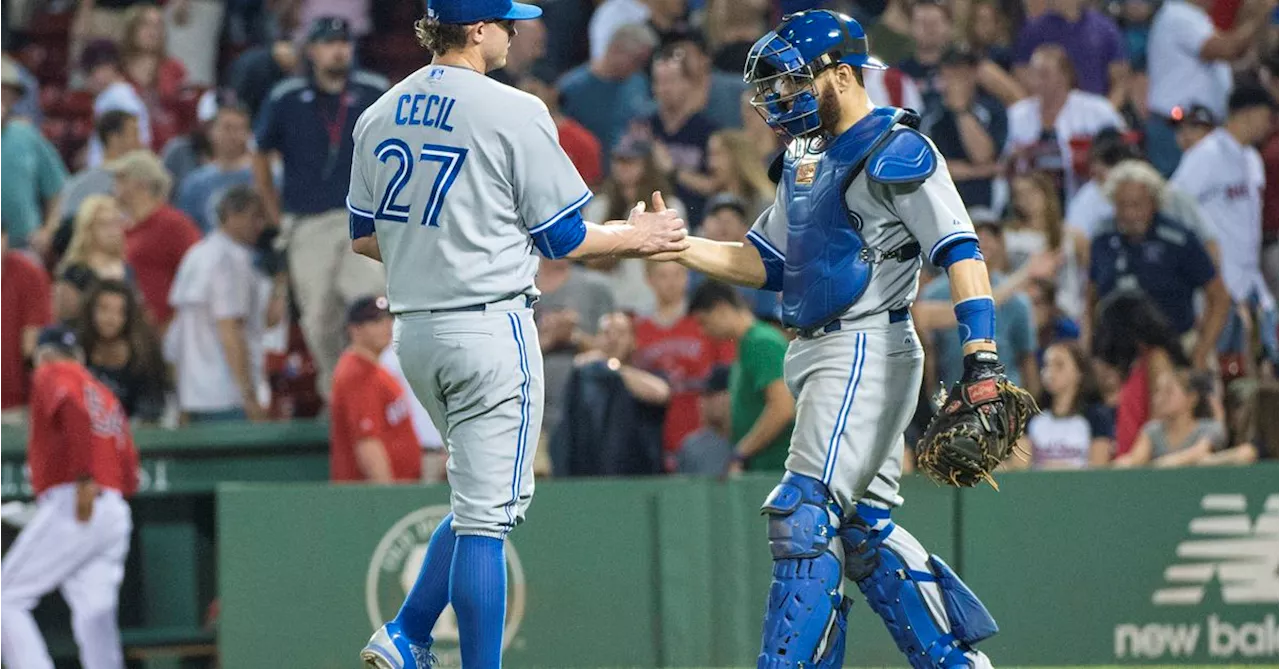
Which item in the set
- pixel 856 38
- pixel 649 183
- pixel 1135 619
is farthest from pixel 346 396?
pixel 856 38

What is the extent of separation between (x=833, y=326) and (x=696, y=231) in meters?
5.83

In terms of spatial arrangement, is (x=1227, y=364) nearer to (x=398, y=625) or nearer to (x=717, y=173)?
(x=717, y=173)

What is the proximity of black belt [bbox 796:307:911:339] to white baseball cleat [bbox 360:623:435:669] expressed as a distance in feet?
5.13

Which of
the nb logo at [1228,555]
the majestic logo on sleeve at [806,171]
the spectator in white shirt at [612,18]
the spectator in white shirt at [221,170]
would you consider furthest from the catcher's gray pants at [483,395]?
the spectator in white shirt at [612,18]

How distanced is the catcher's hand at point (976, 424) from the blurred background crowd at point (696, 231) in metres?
3.58

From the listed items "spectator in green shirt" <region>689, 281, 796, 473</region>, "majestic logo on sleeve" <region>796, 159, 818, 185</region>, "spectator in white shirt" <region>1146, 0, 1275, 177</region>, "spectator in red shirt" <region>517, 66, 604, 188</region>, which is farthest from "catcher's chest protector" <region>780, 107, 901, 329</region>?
"spectator in white shirt" <region>1146, 0, 1275, 177</region>

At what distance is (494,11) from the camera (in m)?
5.96

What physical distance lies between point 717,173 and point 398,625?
20.7ft

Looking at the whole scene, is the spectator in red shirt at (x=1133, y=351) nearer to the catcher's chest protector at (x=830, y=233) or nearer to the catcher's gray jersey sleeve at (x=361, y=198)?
the catcher's chest protector at (x=830, y=233)

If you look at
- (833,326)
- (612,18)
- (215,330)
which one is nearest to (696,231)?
(612,18)

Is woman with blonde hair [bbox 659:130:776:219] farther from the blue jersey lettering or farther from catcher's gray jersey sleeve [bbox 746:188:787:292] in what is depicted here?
the blue jersey lettering

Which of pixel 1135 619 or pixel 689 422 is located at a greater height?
pixel 689 422

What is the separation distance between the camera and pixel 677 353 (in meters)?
10.7

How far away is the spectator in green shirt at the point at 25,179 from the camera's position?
514 inches
